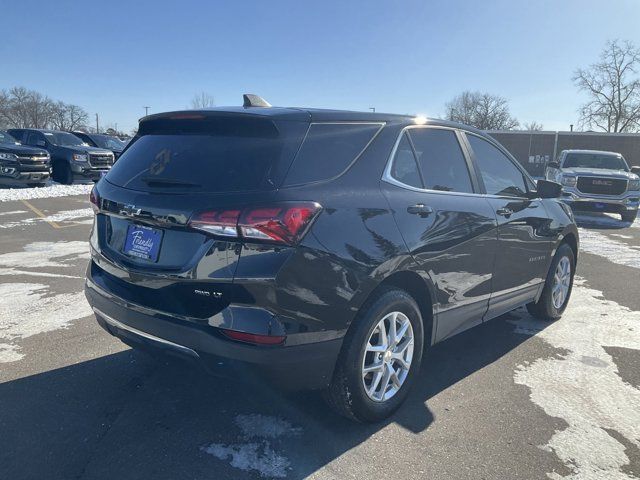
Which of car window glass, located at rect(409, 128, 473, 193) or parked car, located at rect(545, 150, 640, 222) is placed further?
parked car, located at rect(545, 150, 640, 222)

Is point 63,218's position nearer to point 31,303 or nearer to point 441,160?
point 31,303

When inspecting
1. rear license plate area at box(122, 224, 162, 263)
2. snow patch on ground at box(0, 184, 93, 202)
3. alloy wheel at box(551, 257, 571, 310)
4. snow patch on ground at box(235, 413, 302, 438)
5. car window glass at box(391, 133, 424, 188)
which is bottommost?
snow patch on ground at box(235, 413, 302, 438)

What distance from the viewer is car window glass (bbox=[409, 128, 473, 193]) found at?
3.40 meters

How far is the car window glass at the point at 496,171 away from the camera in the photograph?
158 inches

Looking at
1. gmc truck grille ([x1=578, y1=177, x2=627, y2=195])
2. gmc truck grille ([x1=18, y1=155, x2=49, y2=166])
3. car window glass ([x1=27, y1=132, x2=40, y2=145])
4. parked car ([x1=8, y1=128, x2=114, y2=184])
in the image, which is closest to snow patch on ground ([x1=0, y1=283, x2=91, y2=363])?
gmc truck grille ([x1=18, y1=155, x2=49, y2=166])

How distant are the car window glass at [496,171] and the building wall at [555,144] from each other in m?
40.5

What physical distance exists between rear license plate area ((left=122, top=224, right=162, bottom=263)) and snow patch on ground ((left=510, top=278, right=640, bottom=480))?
Answer: 2382mm

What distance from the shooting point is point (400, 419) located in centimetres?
313

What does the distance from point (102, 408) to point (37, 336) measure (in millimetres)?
1529

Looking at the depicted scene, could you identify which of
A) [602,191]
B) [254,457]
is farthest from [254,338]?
[602,191]

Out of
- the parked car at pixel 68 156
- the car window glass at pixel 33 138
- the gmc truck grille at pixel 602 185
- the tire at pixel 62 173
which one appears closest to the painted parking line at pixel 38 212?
the parked car at pixel 68 156

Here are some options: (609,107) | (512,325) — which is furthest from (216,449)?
(609,107)

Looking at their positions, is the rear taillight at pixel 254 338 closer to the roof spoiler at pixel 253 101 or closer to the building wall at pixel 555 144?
the roof spoiler at pixel 253 101

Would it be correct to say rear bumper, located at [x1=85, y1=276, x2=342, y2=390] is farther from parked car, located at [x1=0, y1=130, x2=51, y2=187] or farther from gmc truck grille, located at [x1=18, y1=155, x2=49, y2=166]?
gmc truck grille, located at [x1=18, y1=155, x2=49, y2=166]
